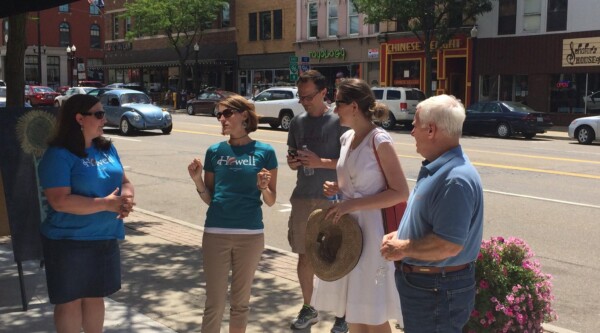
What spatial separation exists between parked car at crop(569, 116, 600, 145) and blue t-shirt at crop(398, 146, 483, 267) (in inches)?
795

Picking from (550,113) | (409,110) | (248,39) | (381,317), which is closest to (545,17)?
(550,113)

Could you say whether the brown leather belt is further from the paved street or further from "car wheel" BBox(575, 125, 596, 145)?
"car wheel" BBox(575, 125, 596, 145)

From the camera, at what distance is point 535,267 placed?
424 centimetres

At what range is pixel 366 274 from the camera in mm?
→ 3787

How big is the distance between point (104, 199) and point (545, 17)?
29.5m

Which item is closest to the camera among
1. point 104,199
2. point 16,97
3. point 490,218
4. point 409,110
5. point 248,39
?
point 104,199

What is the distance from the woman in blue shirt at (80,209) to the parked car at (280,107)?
872 inches

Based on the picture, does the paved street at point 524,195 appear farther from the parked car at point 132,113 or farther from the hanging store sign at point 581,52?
the hanging store sign at point 581,52

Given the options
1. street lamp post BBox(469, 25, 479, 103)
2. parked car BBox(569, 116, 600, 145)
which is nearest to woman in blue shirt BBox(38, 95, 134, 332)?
parked car BBox(569, 116, 600, 145)

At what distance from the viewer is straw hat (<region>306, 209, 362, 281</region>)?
373 centimetres

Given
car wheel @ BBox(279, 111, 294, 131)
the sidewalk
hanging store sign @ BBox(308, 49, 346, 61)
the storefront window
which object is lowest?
the sidewalk

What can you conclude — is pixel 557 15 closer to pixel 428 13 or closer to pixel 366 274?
pixel 428 13

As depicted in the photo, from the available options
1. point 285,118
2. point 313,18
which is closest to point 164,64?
point 313,18

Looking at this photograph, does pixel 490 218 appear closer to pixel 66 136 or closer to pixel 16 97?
pixel 16 97
